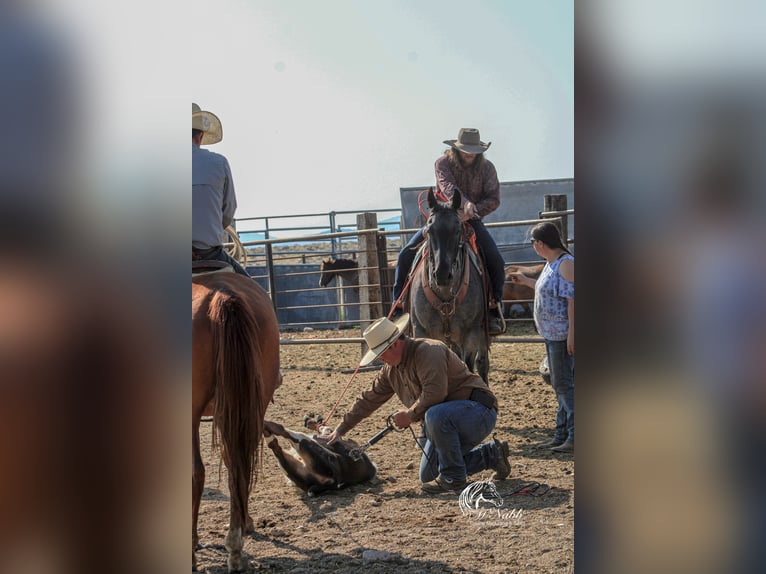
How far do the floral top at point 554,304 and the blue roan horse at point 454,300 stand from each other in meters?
0.73

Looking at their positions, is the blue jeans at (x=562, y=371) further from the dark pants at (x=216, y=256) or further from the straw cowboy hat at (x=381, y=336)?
the dark pants at (x=216, y=256)

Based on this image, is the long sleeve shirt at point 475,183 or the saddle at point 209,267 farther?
the long sleeve shirt at point 475,183

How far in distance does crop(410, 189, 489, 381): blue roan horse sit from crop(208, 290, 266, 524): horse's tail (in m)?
2.30

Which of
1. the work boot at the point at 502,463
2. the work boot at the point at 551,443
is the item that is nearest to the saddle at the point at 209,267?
the work boot at the point at 502,463

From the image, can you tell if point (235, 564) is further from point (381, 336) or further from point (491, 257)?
point (491, 257)

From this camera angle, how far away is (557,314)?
439 cm

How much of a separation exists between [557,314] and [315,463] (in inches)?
68.2

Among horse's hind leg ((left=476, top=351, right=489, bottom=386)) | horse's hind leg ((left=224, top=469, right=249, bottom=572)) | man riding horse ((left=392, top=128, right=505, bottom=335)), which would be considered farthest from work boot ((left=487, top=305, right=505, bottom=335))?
horse's hind leg ((left=224, top=469, right=249, bottom=572))

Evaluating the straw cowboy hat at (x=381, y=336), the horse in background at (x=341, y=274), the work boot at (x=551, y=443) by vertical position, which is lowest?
the work boot at (x=551, y=443)

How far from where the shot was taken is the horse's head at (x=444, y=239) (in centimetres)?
487
